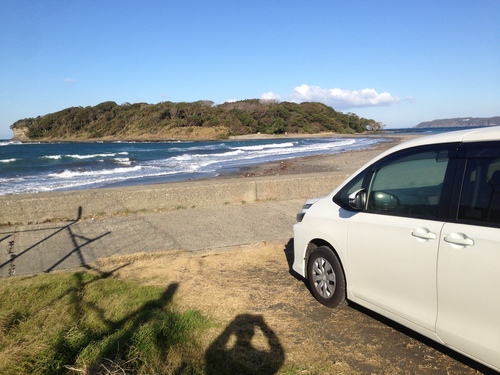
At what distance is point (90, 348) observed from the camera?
3.15 meters

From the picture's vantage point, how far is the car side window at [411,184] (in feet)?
10.0

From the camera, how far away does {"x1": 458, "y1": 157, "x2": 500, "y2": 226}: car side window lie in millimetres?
2605

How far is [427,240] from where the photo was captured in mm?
2891

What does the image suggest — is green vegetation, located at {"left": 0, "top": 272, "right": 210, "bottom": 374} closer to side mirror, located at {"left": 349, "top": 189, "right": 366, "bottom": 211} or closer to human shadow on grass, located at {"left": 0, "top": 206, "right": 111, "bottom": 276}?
human shadow on grass, located at {"left": 0, "top": 206, "right": 111, "bottom": 276}

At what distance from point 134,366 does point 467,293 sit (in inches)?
93.9

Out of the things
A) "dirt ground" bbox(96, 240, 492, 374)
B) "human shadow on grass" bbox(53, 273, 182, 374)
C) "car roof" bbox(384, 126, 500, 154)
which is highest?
"car roof" bbox(384, 126, 500, 154)

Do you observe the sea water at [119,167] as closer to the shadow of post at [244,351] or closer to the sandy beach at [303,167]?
the sandy beach at [303,167]

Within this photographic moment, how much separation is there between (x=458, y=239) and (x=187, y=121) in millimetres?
112145

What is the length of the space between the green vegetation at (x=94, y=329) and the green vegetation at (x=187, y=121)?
95.5m

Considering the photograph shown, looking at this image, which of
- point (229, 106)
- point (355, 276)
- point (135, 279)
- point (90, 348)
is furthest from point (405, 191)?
point (229, 106)

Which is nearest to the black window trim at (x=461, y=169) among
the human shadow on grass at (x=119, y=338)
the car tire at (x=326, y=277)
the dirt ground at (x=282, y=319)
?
the dirt ground at (x=282, y=319)

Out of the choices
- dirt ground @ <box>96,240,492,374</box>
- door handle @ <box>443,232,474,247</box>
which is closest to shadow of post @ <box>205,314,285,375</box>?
dirt ground @ <box>96,240,492,374</box>

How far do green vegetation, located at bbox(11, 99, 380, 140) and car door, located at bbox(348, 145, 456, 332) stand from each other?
96.2 meters

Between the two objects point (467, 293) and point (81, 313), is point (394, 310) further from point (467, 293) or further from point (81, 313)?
point (81, 313)
